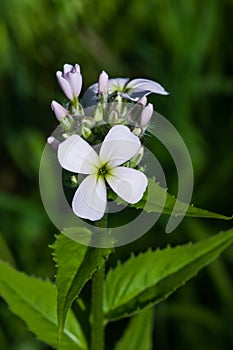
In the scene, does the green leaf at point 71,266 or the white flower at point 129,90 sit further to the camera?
the white flower at point 129,90

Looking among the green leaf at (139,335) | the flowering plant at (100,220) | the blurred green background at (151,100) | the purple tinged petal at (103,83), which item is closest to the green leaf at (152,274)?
the flowering plant at (100,220)

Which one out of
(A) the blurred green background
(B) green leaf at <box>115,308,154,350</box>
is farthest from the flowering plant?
(A) the blurred green background

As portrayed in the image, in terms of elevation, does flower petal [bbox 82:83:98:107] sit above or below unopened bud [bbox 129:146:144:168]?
above

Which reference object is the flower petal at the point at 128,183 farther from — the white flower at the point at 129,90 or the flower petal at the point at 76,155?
the white flower at the point at 129,90

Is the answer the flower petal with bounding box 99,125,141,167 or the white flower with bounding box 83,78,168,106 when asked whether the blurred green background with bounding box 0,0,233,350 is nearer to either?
the white flower with bounding box 83,78,168,106

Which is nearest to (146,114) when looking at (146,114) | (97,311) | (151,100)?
(146,114)

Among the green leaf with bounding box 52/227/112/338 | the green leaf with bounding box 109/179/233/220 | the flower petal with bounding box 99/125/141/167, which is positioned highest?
the flower petal with bounding box 99/125/141/167

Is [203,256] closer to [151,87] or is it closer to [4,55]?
[151,87]
